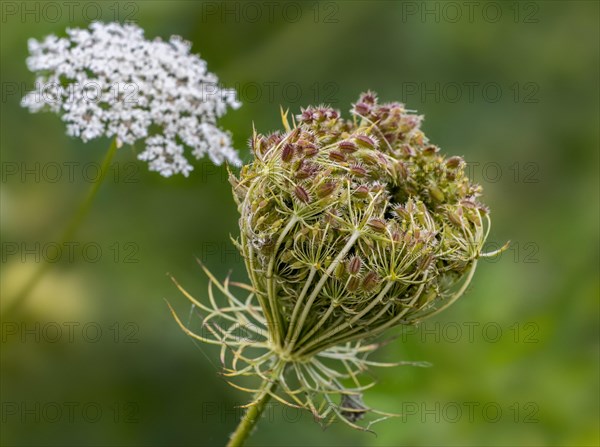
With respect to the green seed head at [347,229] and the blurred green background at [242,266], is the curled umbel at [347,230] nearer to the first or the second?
the green seed head at [347,229]

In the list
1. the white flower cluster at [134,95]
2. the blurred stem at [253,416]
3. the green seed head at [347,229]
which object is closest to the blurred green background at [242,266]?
the blurred stem at [253,416]

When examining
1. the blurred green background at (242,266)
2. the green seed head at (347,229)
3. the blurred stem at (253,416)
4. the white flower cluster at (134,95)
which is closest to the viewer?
the green seed head at (347,229)

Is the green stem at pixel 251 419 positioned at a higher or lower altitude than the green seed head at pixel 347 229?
lower

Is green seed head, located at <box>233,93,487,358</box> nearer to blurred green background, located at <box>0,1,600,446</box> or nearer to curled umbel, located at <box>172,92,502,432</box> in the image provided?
curled umbel, located at <box>172,92,502,432</box>

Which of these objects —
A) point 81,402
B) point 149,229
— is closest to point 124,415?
point 81,402

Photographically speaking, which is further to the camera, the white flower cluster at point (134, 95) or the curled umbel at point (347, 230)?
the white flower cluster at point (134, 95)

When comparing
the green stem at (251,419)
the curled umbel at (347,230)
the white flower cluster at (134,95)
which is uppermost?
the white flower cluster at (134,95)

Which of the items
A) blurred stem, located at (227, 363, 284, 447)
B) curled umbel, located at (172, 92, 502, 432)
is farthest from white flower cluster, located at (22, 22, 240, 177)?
blurred stem, located at (227, 363, 284, 447)
